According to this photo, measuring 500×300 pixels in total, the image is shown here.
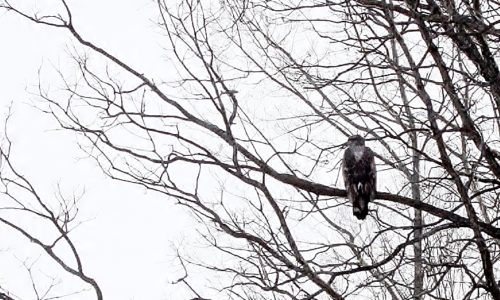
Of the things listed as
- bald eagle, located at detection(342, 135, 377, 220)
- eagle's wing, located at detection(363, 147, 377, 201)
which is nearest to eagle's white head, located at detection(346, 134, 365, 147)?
bald eagle, located at detection(342, 135, 377, 220)

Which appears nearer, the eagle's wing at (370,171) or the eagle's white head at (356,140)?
the eagle's wing at (370,171)

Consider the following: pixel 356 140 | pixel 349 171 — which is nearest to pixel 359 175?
pixel 349 171

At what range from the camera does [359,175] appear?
6.62 meters

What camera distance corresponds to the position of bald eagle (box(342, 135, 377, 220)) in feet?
20.8

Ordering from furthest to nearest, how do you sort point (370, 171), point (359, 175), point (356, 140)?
1. point (356, 140)
2. point (370, 171)
3. point (359, 175)

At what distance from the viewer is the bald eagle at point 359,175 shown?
6.35 meters

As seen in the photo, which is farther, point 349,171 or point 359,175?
point 349,171

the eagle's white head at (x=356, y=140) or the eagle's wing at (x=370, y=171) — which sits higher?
the eagle's white head at (x=356, y=140)

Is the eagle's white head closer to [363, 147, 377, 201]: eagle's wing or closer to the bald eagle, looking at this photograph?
the bald eagle

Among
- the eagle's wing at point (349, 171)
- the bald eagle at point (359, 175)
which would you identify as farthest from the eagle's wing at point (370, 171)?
the eagle's wing at point (349, 171)

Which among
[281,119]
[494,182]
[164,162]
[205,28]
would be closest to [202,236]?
[281,119]

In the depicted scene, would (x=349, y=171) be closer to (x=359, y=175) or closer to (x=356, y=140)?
(x=359, y=175)

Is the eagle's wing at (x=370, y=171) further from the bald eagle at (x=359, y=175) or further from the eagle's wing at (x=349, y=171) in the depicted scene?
the eagle's wing at (x=349, y=171)

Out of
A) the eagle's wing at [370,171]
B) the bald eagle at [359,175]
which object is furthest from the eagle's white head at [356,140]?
the eagle's wing at [370,171]
